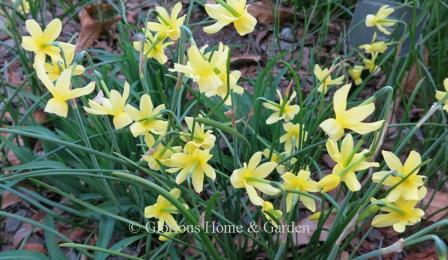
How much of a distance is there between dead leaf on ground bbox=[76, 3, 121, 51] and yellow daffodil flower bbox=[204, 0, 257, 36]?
1.56 meters

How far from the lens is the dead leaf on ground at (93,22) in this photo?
97.5 inches

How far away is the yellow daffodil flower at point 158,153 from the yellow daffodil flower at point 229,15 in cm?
26

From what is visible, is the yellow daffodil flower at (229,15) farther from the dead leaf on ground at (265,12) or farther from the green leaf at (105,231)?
the dead leaf on ground at (265,12)

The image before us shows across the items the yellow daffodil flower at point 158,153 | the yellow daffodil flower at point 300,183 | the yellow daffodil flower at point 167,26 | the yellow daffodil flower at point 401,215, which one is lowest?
the yellow daffodil flower at point 401,215

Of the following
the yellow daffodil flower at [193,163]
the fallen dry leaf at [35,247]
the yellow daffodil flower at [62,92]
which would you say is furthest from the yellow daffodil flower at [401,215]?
the fallen dry leaf at [35,247]

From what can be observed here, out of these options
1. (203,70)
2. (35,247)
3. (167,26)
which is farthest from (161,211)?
(35,247)

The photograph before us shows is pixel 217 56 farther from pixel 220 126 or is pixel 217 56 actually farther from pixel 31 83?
pixel 31 83

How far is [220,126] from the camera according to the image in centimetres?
96

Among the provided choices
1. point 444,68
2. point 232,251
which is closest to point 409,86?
point 444,68

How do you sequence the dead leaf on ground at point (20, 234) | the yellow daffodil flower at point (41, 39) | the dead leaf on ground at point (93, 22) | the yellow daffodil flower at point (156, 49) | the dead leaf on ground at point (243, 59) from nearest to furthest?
the yellow daffodil flower at point (41, 39) < the yellow daffodil flower at point (156, 49) < the dead leaf on ground at point (20, 234) < the dead leaf on ground at point (243, 59) < the dead leaf on ground at point (93, 22)

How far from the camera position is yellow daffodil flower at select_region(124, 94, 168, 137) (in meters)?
1.03

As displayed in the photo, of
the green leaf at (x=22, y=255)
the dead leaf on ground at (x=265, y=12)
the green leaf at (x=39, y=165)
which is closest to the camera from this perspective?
the green leaf at (x=22, y=255)

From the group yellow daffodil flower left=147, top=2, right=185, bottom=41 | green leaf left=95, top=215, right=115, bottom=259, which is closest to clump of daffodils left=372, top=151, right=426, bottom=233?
yellow daffodil flower left=147, top=2, right=185, bottom=41

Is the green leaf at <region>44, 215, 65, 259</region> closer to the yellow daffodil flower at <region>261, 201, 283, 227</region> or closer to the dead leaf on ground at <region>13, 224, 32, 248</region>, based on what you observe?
the dead leaf on ground at <region>13, 224, 32, 248</region>
